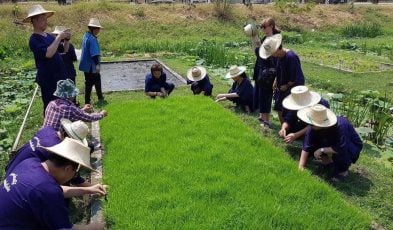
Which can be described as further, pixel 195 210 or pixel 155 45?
pixel 155 45

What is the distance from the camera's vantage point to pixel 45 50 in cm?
591

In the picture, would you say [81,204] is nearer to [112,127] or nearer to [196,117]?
[112,127]

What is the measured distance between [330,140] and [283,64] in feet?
5.52

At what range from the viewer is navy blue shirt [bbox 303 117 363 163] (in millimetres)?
5218

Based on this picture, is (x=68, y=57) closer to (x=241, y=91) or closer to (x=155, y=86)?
(x=155, y=86)

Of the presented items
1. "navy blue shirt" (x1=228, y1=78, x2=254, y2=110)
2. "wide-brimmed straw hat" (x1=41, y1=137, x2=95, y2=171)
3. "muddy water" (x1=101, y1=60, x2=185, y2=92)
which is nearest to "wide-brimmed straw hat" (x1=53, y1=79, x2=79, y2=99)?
"wide-brimmed straw hat" (x1=41, y1=137, x2=95, y2=171)

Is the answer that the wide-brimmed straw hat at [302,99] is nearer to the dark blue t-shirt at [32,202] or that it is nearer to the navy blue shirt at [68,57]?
the dark blue t-shirt at [32,202]

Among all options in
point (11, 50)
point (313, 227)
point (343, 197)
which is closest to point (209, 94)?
point (343, 197)

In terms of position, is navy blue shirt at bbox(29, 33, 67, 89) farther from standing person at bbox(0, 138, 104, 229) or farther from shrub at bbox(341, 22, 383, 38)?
shrub at bbox(341, 22, 383, 38)

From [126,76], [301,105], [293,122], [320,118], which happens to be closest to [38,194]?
[320,118]

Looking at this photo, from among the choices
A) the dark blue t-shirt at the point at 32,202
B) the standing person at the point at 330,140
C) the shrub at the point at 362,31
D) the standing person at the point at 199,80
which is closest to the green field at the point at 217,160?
the standing person at the point at 330,140

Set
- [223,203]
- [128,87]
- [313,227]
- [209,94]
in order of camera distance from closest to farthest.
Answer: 1. [313,227]
2. [223,203]
3. [209,94]
4. [128,87]

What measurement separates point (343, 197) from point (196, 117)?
9.93 feet

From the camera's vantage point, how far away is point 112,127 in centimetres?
687
